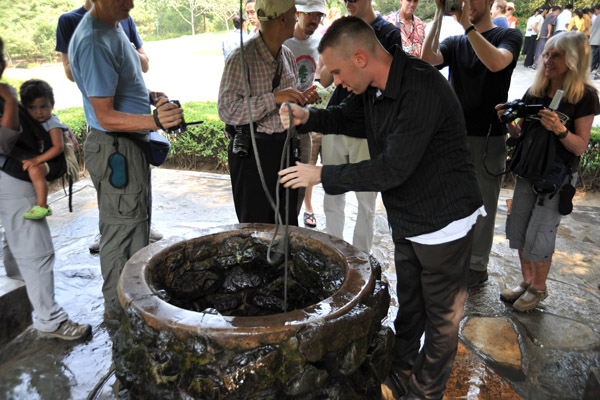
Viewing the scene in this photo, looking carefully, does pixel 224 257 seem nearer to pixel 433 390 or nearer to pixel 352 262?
pixel 352 262

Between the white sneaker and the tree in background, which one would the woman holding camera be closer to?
the white sneaker

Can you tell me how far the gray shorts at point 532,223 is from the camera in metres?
2.76

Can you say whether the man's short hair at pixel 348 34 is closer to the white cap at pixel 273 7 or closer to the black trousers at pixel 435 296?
the white cap at pixel 273 7

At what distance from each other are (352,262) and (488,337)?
51.7 inches

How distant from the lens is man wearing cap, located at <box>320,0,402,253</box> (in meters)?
2.96


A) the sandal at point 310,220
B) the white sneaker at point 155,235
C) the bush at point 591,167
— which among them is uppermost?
the bush at point 591,167

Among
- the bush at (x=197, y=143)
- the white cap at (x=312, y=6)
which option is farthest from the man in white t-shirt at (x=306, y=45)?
the bush at (x=197, y=143)

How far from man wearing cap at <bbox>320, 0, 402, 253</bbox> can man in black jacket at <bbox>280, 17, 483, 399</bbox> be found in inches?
40.4

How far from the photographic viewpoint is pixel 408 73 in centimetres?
175

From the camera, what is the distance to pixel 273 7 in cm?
241

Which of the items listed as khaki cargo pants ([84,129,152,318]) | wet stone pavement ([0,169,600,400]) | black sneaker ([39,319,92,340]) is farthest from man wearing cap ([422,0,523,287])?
black sneaker ([39,319,92,340])

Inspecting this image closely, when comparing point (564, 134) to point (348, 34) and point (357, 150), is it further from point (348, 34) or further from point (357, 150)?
point (348, 34)

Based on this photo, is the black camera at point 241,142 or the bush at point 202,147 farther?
the bush at point 202,147

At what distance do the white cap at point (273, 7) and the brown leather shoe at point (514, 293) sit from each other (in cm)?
240
